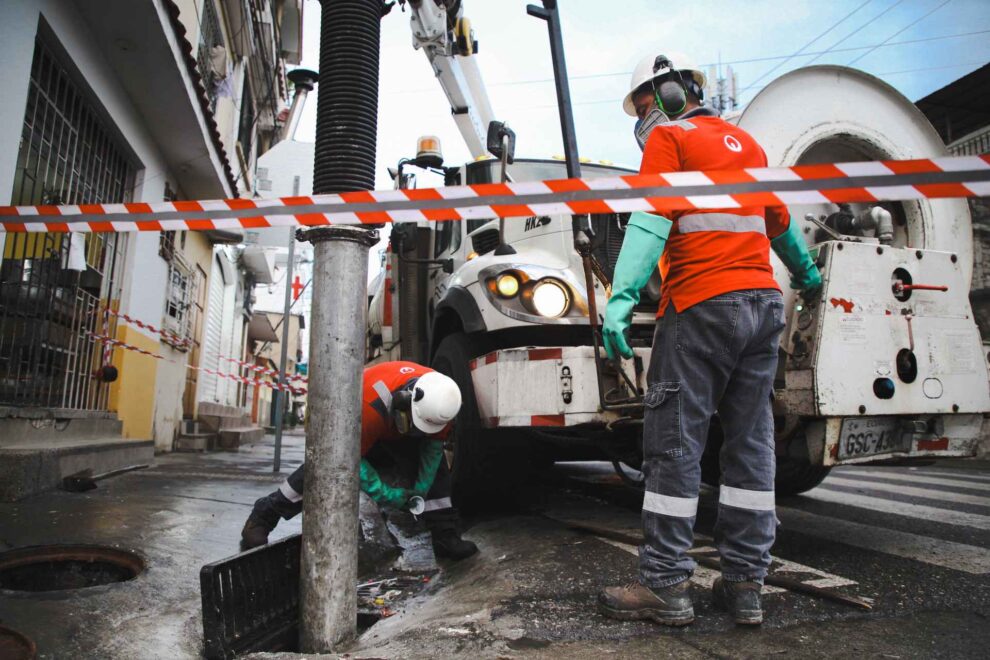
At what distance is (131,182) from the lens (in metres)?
7.27

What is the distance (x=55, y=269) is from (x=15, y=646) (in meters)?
4.16

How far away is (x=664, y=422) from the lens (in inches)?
83.9

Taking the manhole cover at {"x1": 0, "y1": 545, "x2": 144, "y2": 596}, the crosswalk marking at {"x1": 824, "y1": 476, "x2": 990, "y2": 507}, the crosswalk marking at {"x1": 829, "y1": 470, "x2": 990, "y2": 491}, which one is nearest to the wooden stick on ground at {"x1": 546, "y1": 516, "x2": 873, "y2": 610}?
Answer: the manhole cover at {"x1": 0, "y1": 545, "x2": 144, "y2": 596}

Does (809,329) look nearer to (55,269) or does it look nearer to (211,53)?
(55,269)

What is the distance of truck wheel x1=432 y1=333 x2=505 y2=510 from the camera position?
355 cm

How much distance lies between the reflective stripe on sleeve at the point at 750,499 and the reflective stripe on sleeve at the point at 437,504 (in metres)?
1.68

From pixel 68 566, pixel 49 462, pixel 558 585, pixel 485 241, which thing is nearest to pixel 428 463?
pixel 558 585

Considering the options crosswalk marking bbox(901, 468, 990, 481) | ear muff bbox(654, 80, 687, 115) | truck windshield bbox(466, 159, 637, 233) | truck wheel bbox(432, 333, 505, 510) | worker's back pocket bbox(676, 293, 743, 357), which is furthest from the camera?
crosswalk marking bbox(901, 468, 990, 481)

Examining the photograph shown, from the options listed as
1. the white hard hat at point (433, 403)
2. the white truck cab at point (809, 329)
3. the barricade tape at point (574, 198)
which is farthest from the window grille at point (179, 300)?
the barricade tape at point (574, 198)

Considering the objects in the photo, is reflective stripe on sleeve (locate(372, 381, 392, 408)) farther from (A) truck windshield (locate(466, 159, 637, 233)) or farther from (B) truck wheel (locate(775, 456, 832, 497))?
(B) truck wheel (locate(775, 456, 832, 497))

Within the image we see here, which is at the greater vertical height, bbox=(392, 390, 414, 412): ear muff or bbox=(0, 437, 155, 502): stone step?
bbox=(392, 390, 414, 412): ear muff

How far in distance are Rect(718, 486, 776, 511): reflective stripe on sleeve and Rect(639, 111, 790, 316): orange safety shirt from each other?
0.64 m

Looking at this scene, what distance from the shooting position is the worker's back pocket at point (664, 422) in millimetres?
2109

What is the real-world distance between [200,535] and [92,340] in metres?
3.63
